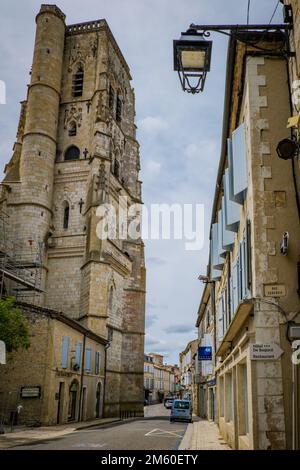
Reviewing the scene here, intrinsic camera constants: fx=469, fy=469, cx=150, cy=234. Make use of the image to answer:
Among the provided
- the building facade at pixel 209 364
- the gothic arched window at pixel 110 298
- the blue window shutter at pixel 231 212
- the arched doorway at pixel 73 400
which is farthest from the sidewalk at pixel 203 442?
the gothic arched window at pixel 110 298

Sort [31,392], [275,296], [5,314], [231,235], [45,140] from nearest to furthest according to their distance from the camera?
[275,296], [231,235], [5,314], [31,392], [45,140]

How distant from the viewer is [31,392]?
70.3ft

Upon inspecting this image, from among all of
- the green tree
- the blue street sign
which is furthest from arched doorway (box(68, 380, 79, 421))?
the green tree

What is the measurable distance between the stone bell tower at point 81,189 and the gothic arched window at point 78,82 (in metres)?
0.09

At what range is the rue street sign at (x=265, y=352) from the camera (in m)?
7.90

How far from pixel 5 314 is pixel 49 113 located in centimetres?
2741

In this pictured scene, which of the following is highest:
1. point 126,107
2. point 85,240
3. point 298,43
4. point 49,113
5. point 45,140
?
point 126,107

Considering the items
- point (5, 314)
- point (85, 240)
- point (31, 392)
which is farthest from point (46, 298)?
point (5, 314)

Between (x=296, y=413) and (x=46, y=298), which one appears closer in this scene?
(x=296, y=413)

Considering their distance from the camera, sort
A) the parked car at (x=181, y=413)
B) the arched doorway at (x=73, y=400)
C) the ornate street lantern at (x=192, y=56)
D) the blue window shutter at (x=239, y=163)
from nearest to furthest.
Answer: the ornate street lantern at (x=192, y=56) → the blue window shutter at (x=239, y=163) → the arched doorway at (x=73, y=400) → the parked car at (x=181, y=413)

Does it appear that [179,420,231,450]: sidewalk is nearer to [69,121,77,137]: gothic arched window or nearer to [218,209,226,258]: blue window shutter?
[218,209,226,258]: blue window shutter

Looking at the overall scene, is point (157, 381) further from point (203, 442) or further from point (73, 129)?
point (203, 442)

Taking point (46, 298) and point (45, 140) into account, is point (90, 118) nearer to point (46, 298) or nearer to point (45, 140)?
point (45, 140)

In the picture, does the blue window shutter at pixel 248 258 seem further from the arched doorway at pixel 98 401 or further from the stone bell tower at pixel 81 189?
the arched doorway at pixel 98 401
